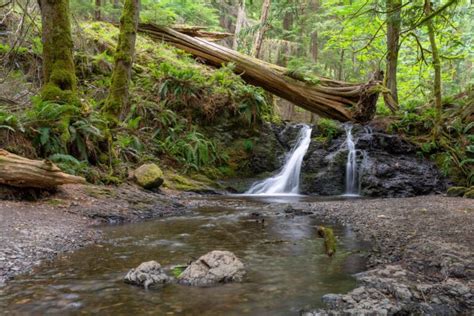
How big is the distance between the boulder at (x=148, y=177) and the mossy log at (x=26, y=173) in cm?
229

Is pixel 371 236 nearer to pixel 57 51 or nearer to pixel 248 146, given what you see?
pixel 57 51

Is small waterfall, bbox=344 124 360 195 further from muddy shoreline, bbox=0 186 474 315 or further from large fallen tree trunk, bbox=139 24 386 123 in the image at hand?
muddy shoreline, bbox=0 186 474 315

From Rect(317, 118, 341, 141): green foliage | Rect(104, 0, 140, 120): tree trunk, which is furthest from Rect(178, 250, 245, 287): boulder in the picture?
Rect(317, 118, 341, 141): green foliage

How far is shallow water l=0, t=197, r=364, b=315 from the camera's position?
3.19 metres

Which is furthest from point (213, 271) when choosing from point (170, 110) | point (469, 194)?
point (170, 110)

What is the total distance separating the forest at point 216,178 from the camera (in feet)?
11.8

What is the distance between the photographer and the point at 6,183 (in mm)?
Answer: 5934

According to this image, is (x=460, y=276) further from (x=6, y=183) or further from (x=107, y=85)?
(x=107, y=85)

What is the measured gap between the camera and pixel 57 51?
7961 mm

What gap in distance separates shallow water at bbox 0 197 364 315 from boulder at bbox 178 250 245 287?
0.36ft

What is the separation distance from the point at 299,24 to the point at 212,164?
40.8 feet

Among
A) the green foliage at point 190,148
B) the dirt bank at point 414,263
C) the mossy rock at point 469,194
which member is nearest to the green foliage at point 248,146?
the green foliage at point 190,148

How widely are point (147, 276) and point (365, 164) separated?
31.4 feet

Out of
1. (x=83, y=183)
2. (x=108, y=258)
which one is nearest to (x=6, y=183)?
(x=83, y=183)
